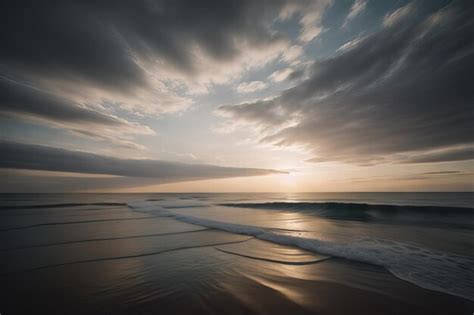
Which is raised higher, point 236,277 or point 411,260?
point 411,260

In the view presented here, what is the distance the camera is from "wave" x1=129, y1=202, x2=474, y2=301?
405 cm

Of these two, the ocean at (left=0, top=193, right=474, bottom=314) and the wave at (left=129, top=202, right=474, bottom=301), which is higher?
the wave at (left=129, top=202, right=474, bottom=301)

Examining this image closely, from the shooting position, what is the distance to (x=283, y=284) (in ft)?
13.0

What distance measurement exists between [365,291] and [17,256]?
32.6 feet

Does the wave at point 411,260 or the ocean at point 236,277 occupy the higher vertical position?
the wave at point 411,260

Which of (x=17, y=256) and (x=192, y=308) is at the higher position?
(x=192, y=308)

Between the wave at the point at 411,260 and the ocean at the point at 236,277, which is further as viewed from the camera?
the wave at the point at 411,260

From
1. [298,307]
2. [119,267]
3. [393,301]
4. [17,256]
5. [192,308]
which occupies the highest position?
[393,301]

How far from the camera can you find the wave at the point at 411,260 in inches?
159

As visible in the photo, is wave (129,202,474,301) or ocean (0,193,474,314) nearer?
ocean (0,193,474,314)

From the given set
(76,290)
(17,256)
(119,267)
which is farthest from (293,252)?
(17,256)

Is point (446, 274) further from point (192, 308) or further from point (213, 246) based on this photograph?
point (213, 246)

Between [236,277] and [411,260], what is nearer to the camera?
[236,277]

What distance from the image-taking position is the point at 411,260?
5.39m
